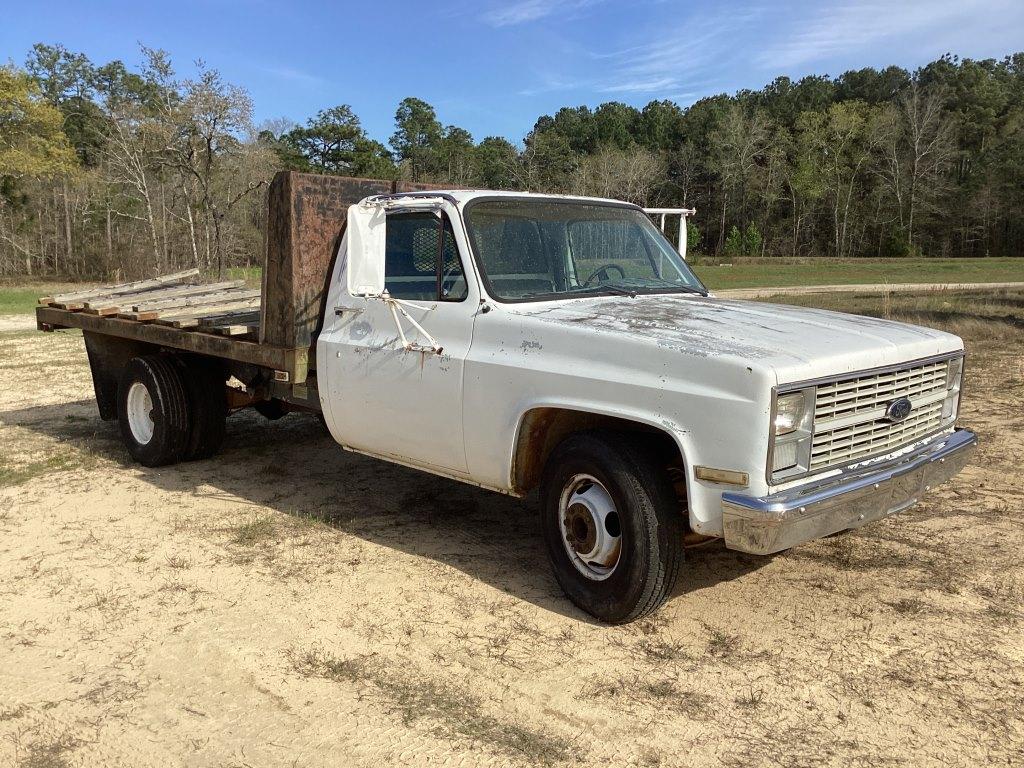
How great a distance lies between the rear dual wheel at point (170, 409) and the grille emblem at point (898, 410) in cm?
510

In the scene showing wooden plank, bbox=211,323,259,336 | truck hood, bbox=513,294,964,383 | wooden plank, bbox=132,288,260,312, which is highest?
truck hood, bbox=513,294,964,383

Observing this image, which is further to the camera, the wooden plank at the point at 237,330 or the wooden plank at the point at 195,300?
the wooden plank at the point at 195,300

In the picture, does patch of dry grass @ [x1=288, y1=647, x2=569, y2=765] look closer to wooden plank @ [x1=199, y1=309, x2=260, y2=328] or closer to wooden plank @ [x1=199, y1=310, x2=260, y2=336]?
wooden plank @ [x1=199, y1=310, x2=260, y2=336]

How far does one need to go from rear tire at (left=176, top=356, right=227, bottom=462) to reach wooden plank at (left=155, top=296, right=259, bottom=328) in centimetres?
37

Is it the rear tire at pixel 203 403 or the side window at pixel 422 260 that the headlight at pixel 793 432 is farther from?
the rear tire at pixel 203 403

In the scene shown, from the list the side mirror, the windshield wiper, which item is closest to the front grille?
the windshield wiper

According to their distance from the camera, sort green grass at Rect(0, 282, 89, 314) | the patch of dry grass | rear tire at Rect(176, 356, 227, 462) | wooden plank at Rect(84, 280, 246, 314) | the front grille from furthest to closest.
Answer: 1. green grass at Rect(0, 282, 89, 314)
2. wooden plank at Rect(84, 280, 246, 314)
3. rear tire at Rect(176, 356, 227, 462)
4. the front grille
5. the patch of dry grass

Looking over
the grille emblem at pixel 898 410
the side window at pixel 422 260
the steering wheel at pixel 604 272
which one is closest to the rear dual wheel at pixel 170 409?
the side window at pixel 422 260

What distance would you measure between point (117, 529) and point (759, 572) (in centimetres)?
389

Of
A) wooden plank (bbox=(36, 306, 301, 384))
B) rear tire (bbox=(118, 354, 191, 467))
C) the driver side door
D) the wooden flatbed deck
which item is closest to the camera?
the driver side door

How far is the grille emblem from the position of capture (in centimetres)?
387

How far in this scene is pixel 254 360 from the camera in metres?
5.57

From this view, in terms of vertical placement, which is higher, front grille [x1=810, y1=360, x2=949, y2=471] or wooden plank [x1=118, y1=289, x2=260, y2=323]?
wooden plank [x1=118, y1=289, x2=260, y2=323]

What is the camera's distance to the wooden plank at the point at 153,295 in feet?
23.6
